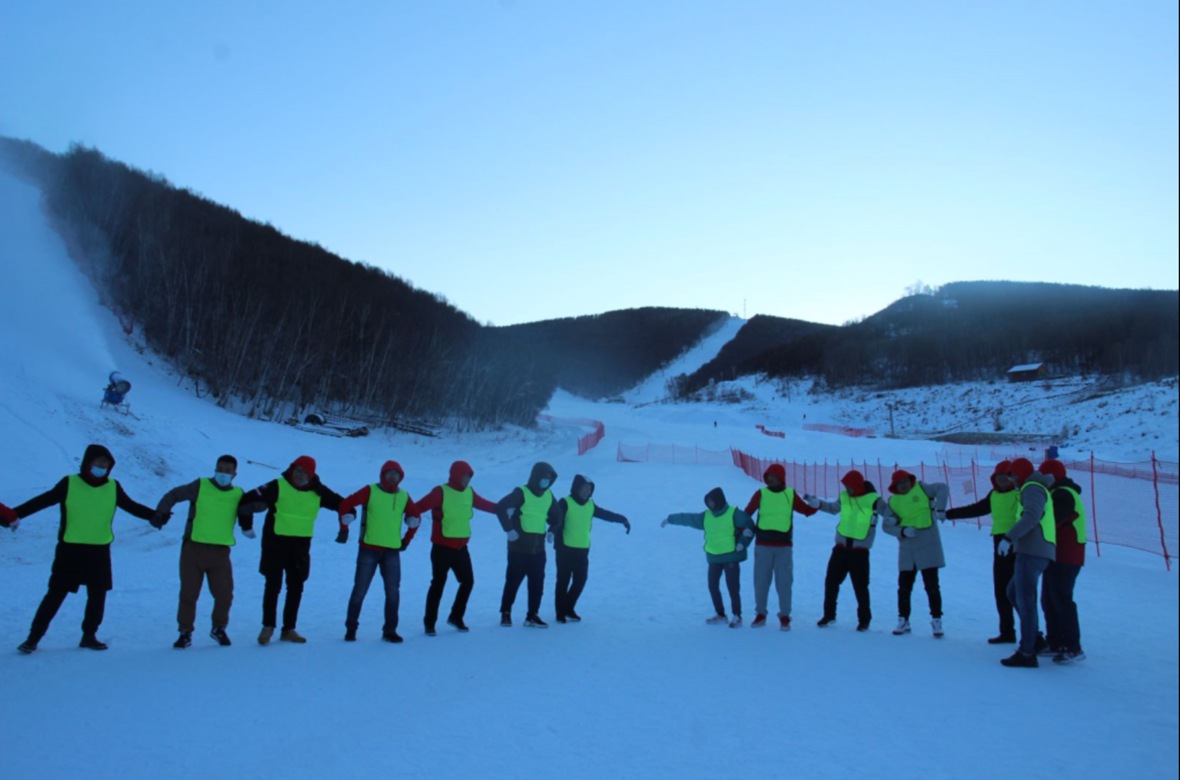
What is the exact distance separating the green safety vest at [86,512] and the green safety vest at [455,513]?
2.89 metres

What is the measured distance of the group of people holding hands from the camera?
6.43 meters

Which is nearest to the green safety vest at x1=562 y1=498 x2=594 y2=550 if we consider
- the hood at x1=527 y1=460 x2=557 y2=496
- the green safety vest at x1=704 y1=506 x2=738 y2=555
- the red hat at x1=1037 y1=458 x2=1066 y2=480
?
the hood at x1=527 y1=460 x2=557 y2=496

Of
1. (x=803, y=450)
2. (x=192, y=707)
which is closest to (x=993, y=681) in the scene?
(x=192, y=707)

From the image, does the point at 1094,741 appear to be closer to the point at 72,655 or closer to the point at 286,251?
the point at 72,655

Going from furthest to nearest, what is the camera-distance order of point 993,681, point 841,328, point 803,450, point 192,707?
point 841,328, point 803,450, point 993,681, point 192,707

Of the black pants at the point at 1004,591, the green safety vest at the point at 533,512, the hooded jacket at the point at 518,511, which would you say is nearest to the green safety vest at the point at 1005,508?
the black pants at the point at 1004,591

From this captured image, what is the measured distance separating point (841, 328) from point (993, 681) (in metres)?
137

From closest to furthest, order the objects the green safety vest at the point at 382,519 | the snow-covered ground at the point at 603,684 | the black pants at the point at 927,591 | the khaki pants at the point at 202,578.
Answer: the snow-covered ground at the point at 603,684
the khaki pants at the point at 202,578
the green safety vest at the point at 382,519
the black pants at the point at 927,591

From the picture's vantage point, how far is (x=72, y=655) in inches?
249

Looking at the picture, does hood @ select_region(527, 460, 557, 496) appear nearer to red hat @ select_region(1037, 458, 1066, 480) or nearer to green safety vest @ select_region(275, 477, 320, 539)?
green safety vest @ select_region(275, 477, 320, 539)

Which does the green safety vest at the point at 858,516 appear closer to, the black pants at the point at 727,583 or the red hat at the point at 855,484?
the red hat at the point at 855,484

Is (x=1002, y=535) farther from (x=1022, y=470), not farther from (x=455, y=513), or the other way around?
(x=455, y=513)

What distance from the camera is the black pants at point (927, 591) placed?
7609mm

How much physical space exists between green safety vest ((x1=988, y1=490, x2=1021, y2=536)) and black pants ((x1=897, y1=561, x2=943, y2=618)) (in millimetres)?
751
